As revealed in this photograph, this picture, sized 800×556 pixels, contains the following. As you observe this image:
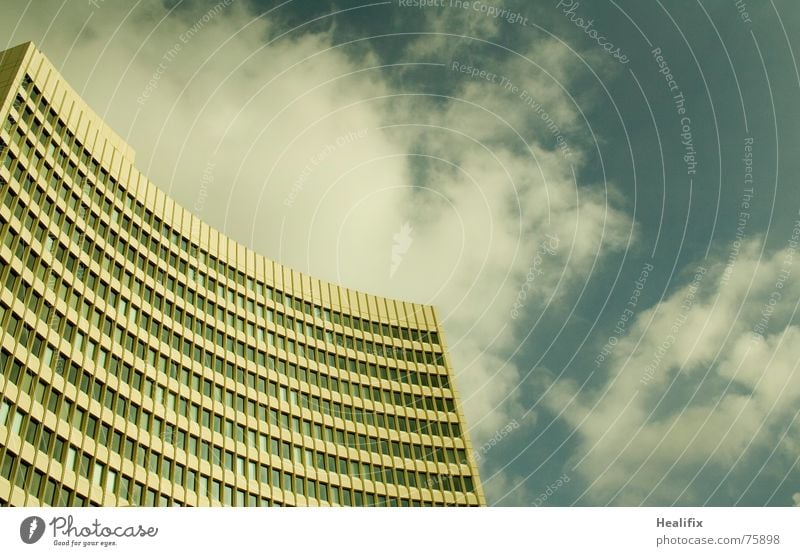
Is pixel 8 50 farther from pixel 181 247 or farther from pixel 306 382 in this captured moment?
pixel 306 382

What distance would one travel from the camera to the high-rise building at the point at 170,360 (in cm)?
4456

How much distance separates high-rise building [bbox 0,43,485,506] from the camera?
44.6m

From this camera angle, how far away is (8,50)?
54.7m

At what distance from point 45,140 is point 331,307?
118ft
